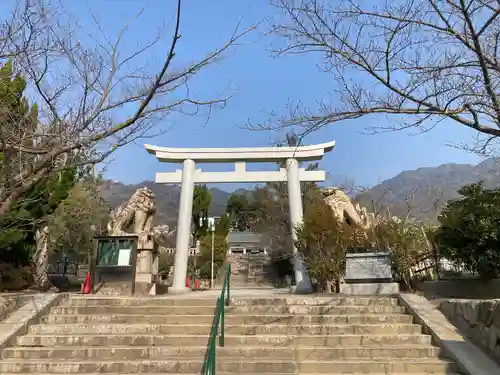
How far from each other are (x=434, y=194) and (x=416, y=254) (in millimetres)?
16221

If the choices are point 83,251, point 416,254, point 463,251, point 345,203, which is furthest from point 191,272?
point 463,251

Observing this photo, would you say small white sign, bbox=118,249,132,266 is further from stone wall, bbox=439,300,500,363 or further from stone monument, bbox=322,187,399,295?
stone wall, bbox=439,300,500,363

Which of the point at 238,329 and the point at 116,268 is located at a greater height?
the point at 116,268

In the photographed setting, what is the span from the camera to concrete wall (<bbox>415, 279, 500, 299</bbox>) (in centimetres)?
682

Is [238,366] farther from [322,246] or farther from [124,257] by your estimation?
[322,246]

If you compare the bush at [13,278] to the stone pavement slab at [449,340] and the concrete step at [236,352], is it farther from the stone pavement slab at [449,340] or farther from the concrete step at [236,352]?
the stone pavement slab at [449,340]

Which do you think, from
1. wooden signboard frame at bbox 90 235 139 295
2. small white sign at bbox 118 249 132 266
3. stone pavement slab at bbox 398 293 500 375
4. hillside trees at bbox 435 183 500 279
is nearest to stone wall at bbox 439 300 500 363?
stone pavement slab at bbox 398 293 500 375

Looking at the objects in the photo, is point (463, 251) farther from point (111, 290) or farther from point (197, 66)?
point (111, 290)

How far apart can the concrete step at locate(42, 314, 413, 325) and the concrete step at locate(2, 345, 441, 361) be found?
2.58 ft

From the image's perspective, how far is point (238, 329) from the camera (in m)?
5.80

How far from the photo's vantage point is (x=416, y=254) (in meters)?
9.20

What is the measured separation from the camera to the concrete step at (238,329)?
5.73 m

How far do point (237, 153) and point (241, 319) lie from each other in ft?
28.3

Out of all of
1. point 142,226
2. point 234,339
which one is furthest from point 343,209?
point 234,339
